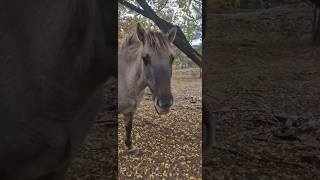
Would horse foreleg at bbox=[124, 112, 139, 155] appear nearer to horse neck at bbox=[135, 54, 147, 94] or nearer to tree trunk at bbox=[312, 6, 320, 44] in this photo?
horse neck at bbox=[135, 54, 147, 94]

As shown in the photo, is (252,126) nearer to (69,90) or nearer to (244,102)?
(244,102)

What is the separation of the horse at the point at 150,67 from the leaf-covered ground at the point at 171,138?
1.7 inches

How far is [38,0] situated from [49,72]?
11.9 inches

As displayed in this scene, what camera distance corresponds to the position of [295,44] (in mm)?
2766

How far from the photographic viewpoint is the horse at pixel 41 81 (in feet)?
6.08

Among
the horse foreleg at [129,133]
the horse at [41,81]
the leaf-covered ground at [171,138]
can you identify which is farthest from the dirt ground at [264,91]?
the horse at [41,81]

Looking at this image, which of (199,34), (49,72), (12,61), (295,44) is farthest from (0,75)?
(295,44)

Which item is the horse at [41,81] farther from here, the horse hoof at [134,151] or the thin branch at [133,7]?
the horse hoof at [134,151]

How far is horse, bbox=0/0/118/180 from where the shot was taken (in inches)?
73.0

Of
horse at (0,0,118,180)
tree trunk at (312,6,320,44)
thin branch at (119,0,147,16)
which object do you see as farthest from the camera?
tree trunk at (312,6,320,44)

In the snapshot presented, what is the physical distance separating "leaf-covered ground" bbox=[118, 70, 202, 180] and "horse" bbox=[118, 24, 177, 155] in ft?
0.14

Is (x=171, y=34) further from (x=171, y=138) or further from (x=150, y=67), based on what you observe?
(x=171, y=138)

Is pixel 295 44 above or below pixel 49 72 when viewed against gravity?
above

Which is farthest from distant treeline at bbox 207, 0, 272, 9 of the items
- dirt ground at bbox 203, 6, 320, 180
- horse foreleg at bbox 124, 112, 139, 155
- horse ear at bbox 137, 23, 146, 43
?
horse foreleg at bbox 124, 112, 139, 155
